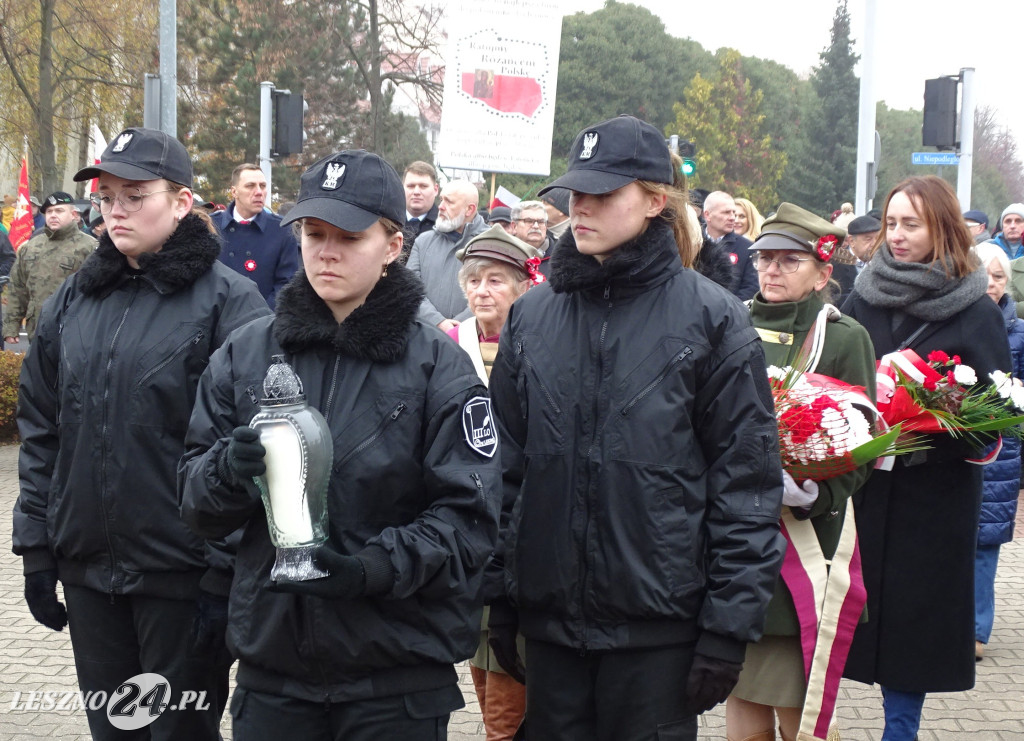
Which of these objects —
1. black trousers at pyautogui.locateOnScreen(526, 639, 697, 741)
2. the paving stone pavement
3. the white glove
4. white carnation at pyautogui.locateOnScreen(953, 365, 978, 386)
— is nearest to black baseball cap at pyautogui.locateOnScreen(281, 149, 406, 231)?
black trousers at pyautogui.locateOnScreen(526, 639, 697, 741)

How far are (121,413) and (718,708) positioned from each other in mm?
3411

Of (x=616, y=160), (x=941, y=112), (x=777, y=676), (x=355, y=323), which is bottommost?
(x=777, y=676)

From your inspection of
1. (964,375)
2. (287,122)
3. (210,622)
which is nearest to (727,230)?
(964,375)

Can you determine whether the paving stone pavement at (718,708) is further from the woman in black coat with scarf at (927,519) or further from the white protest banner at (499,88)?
the white protest banner at (499,88)

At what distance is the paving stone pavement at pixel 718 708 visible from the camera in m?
5.20

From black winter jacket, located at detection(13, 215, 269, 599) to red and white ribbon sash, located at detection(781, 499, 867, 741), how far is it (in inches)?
75.9

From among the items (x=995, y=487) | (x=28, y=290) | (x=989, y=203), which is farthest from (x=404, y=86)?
(x=989, y=203)

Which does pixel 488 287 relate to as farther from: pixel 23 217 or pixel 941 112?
pixel 23 217

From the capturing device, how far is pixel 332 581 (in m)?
2.51

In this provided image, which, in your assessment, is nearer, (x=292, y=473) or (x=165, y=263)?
(x=292, y=473)

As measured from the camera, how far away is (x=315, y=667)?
2740 mm

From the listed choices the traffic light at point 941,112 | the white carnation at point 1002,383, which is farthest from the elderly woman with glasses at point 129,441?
the traffic light at point 941,112

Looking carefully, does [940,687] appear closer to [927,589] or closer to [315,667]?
[927,589]

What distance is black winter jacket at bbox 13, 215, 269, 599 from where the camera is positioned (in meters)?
3.55
